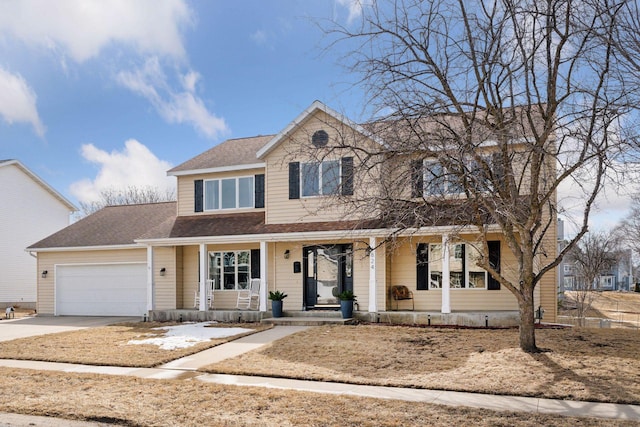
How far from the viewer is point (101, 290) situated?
21188mm

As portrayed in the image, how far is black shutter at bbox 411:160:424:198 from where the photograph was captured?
947 centimetres

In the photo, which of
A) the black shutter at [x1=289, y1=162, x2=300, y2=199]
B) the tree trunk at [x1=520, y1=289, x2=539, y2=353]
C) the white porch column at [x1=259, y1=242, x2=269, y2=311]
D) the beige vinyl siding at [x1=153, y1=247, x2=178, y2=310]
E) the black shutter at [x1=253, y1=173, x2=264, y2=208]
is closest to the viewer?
the tree trunk at [x1=520, y1=289, x2=539, y2=353]

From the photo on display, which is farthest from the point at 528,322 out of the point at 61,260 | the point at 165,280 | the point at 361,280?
the point at 61,260

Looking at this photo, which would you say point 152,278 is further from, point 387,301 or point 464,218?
point 464,218

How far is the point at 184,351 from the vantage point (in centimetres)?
1162

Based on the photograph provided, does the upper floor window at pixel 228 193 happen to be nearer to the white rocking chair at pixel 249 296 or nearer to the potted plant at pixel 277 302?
the white rocking chair at pixel 249 296

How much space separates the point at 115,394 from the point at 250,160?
1169 cm

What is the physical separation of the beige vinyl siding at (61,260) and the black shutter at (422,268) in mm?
10644

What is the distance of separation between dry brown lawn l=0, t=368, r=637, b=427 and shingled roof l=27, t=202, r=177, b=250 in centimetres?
1129

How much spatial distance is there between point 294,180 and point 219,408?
1082 centimetres

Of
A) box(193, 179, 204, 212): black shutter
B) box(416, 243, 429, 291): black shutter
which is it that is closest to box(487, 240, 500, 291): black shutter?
box(416, 243, 429, 291): black shutter

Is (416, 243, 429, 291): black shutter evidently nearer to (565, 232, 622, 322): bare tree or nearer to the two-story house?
the two-story house

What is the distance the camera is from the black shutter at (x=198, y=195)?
19.6m

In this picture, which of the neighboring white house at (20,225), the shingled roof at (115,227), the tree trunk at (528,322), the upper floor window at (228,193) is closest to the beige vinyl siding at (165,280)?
the shingled roof at (115,227)
